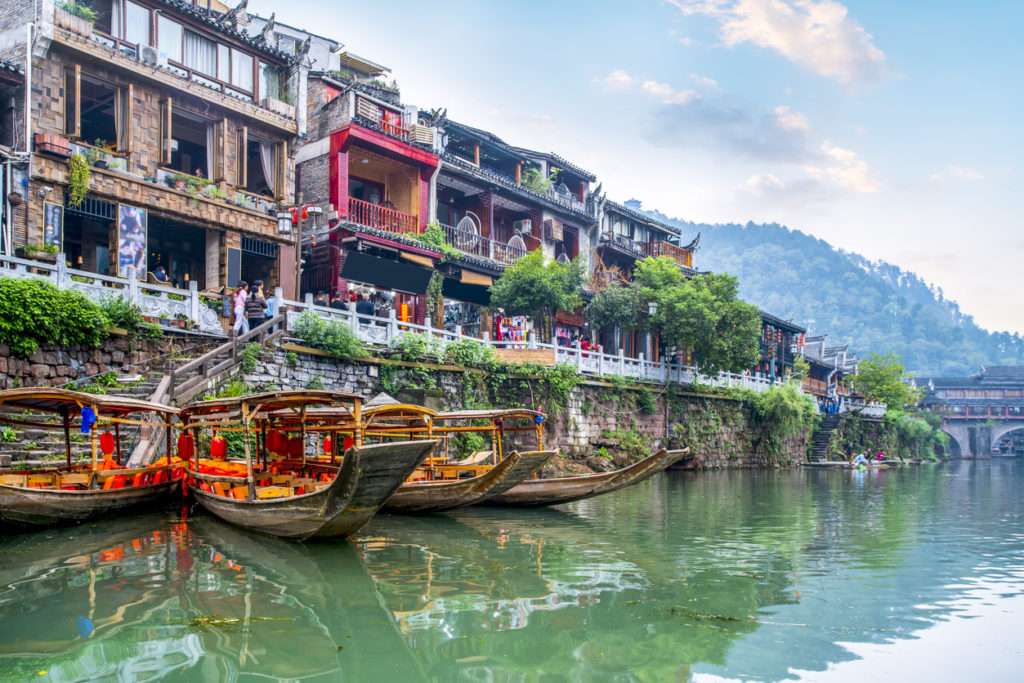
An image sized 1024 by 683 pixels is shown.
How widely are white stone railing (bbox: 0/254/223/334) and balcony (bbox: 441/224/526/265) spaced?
8.85m

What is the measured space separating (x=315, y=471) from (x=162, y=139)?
9396 millimetres

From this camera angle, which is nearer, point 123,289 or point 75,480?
point 75,480

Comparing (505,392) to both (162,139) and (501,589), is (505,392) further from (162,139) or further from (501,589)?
(501,589)

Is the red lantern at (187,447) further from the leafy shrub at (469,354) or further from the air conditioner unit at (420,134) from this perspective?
the air conditioner unit at (420,134)

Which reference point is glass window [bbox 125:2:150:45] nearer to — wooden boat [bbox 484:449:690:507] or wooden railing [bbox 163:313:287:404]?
wooden railing [bbox 163:313:287:404]

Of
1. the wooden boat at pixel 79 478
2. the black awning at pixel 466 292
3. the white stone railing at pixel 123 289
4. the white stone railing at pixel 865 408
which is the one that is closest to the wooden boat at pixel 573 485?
the wooden boat at pixel 79 478

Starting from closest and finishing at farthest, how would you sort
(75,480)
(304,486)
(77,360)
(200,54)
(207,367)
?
1. (304,486)
2. (75,480)
3. (77,360)
4. (207,367)
5. (200,54)

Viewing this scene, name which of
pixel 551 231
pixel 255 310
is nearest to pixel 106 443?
pixel 255 310

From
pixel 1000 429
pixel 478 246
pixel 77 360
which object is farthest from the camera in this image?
pixel 1000 429

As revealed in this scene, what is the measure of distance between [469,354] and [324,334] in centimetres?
362

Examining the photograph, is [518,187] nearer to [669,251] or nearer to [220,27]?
[220,27]

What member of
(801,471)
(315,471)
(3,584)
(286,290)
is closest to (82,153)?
(286,290)

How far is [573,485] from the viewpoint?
13.0 metres

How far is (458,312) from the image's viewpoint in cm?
2295
